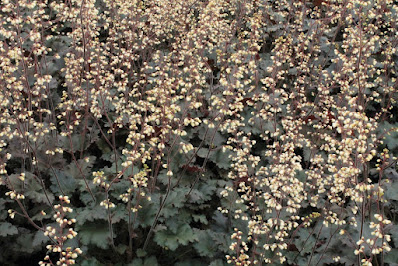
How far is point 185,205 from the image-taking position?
15.5 feet

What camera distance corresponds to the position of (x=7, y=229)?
4.08 meters

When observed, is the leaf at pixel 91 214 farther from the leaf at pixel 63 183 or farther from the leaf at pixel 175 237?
the leaf at pixel 175 237

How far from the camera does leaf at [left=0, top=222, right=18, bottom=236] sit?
4039mm

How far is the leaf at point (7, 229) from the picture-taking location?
404 centimetres

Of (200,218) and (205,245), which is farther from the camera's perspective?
(200,218)

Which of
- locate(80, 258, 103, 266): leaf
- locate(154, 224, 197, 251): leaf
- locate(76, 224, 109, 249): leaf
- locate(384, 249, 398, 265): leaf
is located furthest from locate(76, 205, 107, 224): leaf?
locate(384, 249, 398, 265): leaf

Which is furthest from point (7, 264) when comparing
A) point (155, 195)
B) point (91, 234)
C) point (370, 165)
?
point (370, 165)

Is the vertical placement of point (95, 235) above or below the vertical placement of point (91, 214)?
below

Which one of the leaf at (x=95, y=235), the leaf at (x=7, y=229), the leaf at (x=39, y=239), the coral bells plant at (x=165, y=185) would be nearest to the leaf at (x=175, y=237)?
the coral bells plant at (x=165, y=185)

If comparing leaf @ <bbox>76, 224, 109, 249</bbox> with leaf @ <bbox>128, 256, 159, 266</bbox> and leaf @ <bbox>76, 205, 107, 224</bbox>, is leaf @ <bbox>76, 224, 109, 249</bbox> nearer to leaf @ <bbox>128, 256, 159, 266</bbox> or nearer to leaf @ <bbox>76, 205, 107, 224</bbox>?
leaf @ <bbox>76, 205, 107, 224</bbox>

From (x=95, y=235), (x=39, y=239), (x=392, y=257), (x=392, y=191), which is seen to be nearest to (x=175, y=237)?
(x=95, y=235)

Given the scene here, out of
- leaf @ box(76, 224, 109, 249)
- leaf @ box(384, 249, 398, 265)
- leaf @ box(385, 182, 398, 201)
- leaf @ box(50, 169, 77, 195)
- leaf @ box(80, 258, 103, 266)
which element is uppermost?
leaf @ box(385, 182, 398, 201)

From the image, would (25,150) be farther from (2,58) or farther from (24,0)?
(24,0)

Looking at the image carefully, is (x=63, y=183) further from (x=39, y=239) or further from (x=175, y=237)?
(x=175, y=237)
